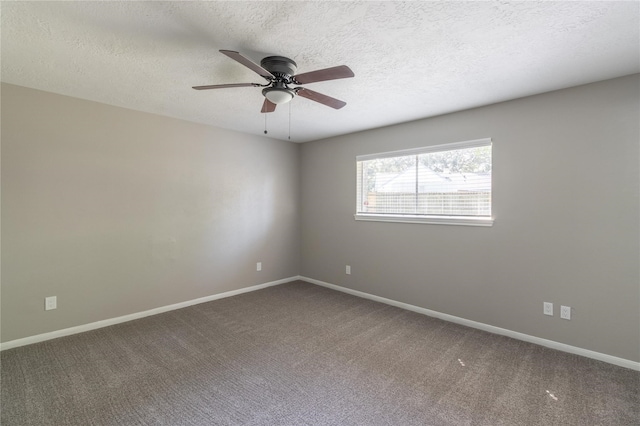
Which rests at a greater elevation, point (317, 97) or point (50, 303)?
point (317, 97)

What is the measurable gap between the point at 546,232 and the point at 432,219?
1109 millimetres

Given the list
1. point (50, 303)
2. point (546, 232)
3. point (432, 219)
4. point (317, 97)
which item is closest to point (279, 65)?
point (317, 97)

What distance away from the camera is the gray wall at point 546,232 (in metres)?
2.42

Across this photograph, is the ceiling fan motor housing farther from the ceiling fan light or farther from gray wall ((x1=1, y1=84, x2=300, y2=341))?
gray wall ((x1=1, y1=84, x2=300, y2=341))

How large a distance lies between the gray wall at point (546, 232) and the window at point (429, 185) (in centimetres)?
11

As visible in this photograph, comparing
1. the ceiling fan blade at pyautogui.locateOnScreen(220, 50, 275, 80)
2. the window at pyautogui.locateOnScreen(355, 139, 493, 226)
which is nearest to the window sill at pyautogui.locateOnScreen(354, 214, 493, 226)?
the window at pyautogui.locateOnScreen(355, 139, 493, 226)

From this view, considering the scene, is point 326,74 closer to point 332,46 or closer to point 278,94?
point 332,46

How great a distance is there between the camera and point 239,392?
2.09m

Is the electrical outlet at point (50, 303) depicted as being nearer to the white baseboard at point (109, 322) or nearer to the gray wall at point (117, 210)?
the gray wall at point (117, 210)

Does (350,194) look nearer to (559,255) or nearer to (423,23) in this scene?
(559,255)

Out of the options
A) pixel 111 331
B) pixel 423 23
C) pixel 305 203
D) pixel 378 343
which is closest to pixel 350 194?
pixel 305 203

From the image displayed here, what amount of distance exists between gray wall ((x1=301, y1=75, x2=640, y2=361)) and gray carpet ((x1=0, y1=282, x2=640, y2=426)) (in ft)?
1.07

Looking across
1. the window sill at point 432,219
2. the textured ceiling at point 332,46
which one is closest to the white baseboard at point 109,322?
the window sill at point 432,219

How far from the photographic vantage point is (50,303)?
288 cm
